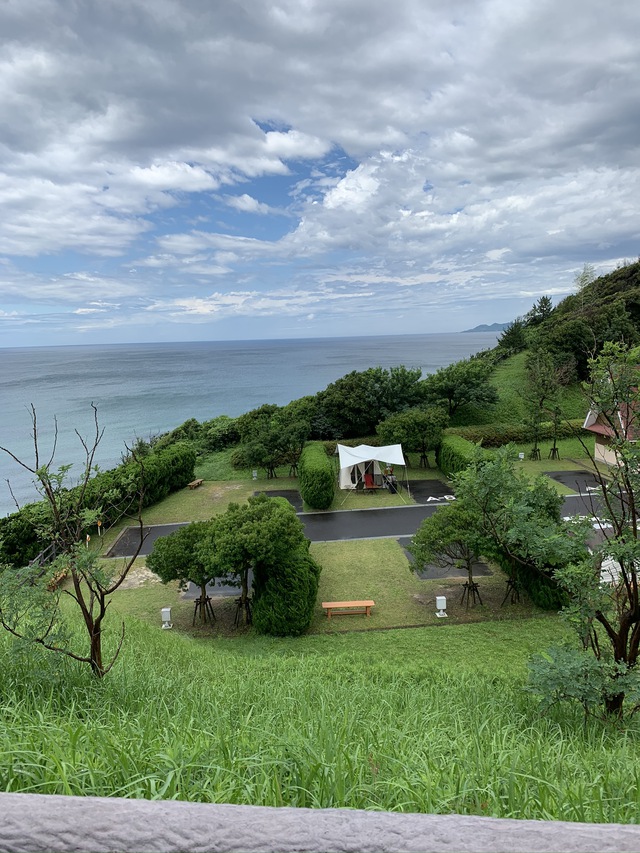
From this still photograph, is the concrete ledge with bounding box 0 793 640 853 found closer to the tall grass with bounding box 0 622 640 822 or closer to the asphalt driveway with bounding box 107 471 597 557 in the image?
the tall grass with bounding box 0 622 640 822

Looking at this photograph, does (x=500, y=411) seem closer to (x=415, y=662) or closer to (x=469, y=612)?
(x=469, y=612)

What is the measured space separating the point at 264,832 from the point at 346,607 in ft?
35.6

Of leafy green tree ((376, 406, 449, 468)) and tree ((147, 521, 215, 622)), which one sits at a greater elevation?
leafy green tree ((376, 406, 449, 468))

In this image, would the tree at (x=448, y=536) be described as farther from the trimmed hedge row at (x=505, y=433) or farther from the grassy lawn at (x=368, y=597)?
the trimmed hedge row at (x=505, y=433)

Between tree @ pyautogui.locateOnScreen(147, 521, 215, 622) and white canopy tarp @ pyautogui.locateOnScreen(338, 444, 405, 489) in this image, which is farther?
white canopy tarp @ pyautogui.locateOnScreen(338, 444, 405, 489)

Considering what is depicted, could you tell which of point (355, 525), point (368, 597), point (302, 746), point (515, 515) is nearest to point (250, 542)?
point (368, 597)

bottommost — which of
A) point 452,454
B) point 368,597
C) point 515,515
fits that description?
point 368,597

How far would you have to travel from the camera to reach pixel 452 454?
2255 centimetres

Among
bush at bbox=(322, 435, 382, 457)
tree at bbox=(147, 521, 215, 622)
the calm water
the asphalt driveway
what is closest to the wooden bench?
tree at bbox=(147, 521, 215, 622)

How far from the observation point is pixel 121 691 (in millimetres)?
4273

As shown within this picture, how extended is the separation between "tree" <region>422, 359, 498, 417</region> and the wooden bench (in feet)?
65.0

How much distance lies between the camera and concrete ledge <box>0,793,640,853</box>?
1182mm

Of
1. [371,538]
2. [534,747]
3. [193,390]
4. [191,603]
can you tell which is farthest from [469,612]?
[193,390]

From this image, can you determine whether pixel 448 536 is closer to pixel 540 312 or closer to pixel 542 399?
pixel 542 399
